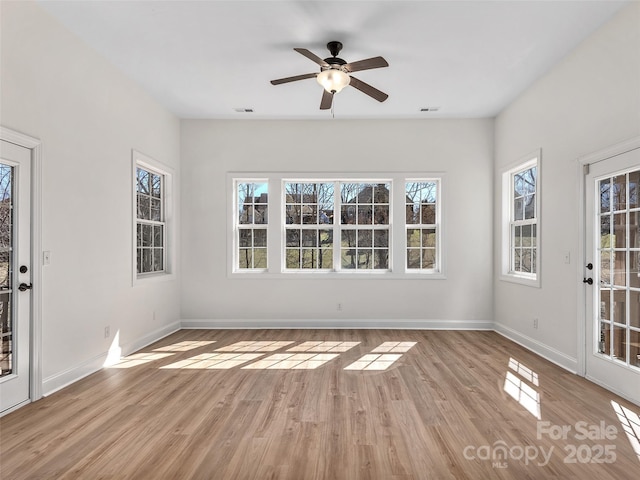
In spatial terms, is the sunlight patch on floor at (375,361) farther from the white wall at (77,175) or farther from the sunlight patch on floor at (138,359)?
the white wall at (77,175)

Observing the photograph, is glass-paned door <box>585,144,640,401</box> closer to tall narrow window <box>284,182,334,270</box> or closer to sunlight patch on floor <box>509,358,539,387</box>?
sunlight patch on floor <box>509,358,539,387</box>

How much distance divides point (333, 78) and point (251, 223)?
2.92 metres

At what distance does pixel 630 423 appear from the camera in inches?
98.8

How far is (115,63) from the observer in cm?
382

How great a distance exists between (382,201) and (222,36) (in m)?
3.22

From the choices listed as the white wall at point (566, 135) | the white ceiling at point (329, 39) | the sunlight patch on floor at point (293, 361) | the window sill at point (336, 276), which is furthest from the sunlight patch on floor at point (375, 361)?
the white ceiling at point (329, 39)

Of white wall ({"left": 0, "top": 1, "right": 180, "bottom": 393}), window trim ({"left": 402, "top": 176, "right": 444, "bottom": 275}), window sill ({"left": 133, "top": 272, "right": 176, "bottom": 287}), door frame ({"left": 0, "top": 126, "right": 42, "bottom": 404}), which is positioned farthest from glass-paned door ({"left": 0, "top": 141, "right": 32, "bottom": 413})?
window trim ({"left": 402, "top": 176, "right": 444, "bottom": 275})

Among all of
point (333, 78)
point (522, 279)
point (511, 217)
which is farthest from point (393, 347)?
point (333, 78)

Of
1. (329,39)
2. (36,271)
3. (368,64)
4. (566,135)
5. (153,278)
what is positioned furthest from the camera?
(153,278)

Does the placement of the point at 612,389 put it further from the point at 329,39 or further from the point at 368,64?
the point at 329,39

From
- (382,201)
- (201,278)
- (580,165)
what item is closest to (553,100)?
(580,165)

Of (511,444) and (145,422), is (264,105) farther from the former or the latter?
(511,444)

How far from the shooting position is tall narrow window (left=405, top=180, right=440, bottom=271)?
219 inches

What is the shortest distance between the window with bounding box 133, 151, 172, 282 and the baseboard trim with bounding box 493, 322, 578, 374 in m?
4.75
